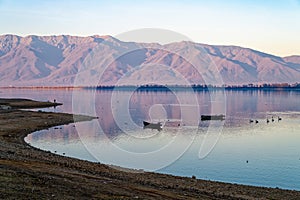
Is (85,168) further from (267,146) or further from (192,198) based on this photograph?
(267,146)

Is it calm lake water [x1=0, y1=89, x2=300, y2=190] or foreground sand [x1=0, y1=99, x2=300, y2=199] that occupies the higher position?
foreground sand [x1=0, y1=99, x2=300, y2=199]

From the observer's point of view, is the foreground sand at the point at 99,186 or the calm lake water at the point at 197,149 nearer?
the foreground sand at the point at 99,186

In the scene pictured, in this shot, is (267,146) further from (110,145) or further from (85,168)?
(85,168)

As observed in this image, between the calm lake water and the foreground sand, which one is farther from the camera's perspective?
the calm lake water

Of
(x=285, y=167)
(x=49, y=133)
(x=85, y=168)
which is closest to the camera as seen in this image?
Answer: (x=85, y=168)

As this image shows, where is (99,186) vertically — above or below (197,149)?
above

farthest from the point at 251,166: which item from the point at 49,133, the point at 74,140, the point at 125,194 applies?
the point at 49,133

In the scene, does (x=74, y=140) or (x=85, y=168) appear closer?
(x=85, y=168)

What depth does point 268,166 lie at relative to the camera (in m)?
49.8

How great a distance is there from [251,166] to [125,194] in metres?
28.5

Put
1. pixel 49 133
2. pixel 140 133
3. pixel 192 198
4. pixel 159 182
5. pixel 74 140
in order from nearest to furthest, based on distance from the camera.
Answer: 1. pixel 192 198
2. pixel 159 182
3. pixel 74 140
4. pixel 49 133
5. pixel 140 133

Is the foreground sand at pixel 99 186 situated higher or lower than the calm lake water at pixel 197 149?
higher

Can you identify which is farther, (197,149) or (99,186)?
(197,149)

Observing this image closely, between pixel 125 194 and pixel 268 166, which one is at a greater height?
pixel 125 194
